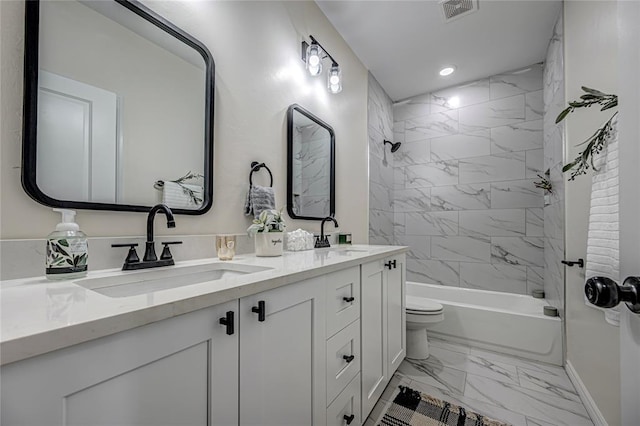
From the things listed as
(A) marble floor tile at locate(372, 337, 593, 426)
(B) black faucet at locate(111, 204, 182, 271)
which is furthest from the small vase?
(A) marble floor tile at locate(372, 337, 593, 426)

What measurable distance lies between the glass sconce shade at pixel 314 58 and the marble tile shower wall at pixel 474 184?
193 centimetres

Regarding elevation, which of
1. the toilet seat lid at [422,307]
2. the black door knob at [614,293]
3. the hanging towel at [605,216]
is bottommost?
the toilet seat lid at [422,307]

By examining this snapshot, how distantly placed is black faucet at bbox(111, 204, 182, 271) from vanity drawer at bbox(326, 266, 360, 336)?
23.2 inches

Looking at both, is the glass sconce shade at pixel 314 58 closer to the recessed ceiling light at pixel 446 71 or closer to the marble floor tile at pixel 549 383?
the recessed ceiling light at pixel 446 71

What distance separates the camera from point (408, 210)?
3416 millimetres

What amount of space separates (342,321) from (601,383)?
4.68ft

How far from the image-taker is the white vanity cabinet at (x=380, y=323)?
4.49 feet

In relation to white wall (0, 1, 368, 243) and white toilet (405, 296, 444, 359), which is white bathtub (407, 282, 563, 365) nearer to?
white toilet (405, 296, 444, 359)

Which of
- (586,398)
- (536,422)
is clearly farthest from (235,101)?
(586,398)

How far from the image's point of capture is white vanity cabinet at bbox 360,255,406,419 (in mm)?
1367

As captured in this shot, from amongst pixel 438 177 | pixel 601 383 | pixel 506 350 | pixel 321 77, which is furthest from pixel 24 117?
pixel 438 177

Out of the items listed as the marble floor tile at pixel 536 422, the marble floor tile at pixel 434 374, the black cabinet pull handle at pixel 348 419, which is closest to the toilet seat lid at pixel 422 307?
the marble floor tile at pixel 434 374

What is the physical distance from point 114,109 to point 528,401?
256cm

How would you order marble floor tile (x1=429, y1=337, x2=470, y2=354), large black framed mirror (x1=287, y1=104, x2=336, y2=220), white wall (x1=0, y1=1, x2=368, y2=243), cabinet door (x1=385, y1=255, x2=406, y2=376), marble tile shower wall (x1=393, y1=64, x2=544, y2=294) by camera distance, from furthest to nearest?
marble tile shower wall (x1=393, y1=64, x2=544, y2=294) → marble floor tile (x1=429, y1=337, x2=470, y2=354) → large black framed mirror (x1=287, y1=104, x2=336, y2=220) → cabinet door (x1=385, y1=255, x2=406, y2=376) → white wall (x1=0, y1=1, x2=368, y2=243)
